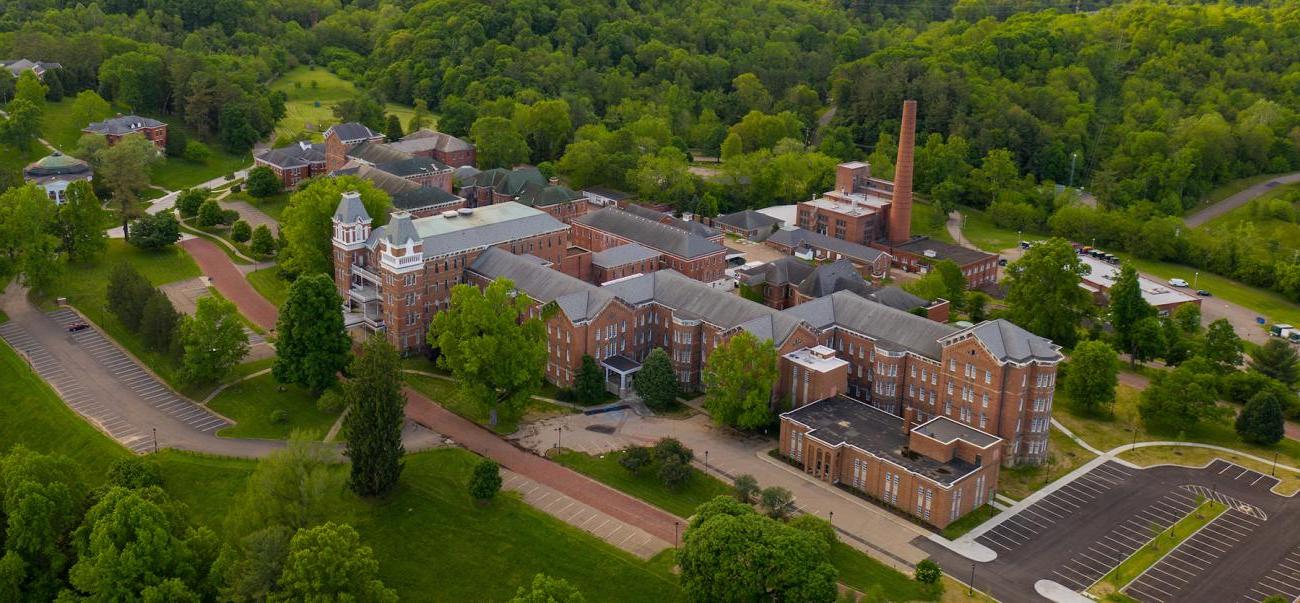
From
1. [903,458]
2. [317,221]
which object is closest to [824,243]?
[903,458]

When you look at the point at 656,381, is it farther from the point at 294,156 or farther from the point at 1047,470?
the point at 294,156

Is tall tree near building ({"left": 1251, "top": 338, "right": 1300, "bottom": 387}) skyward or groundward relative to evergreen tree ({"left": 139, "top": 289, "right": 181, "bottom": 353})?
groundward

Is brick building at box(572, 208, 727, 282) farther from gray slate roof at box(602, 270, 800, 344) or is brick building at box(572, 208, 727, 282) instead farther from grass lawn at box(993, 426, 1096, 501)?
grass lawn at box(993, 426, 1096, 501)

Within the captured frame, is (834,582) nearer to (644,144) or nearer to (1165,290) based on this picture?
(1165,290)

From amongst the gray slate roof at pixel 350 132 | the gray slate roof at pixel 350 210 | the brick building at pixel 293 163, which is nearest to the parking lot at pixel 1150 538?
the gray slate roof at pixel 350 210

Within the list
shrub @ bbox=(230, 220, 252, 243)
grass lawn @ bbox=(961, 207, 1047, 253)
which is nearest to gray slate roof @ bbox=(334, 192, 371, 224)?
shrub @ bbox=(230, 220, 252, 243)

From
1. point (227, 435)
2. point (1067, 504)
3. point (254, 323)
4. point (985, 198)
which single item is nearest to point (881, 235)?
point (985, 198)
